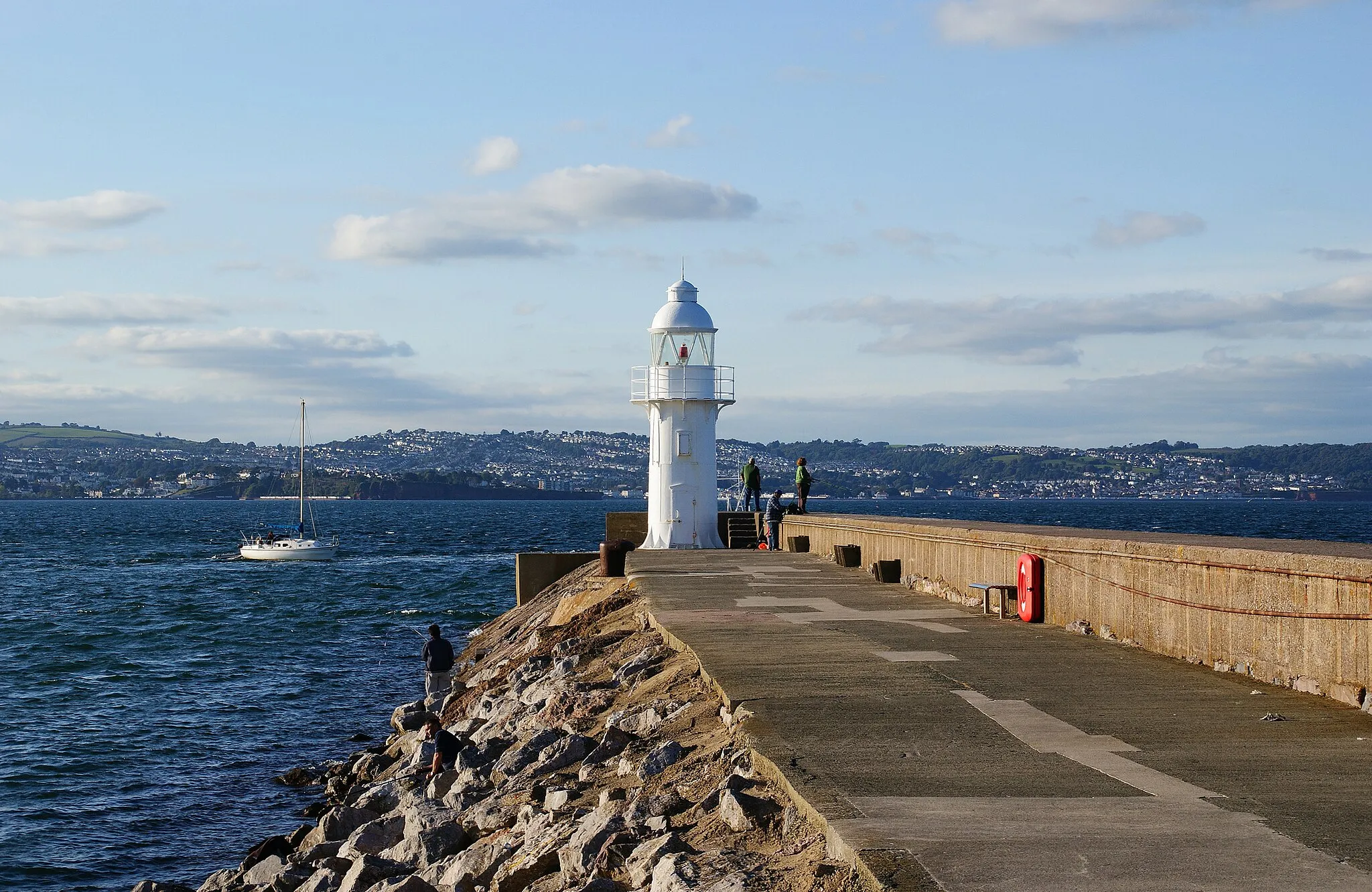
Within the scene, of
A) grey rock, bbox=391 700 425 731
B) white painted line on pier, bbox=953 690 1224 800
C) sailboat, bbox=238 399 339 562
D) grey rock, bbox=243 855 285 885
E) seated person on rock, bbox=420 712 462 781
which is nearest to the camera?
white painted line on pier, bbox=953 690 1224 800

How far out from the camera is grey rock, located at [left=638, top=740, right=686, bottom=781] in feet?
26.9

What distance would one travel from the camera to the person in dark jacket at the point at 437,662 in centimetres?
2002

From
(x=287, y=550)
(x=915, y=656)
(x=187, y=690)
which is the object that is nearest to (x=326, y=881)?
(x=915, y=656)

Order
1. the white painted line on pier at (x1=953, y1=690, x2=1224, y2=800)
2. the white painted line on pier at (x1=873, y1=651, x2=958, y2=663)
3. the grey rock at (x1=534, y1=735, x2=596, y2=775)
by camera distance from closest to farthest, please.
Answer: the white painted line on pier at (x1=953, y1=690, x2=1224, y2=800) < the grey rock at (x1=534, y1=735, x2=596, y2=775) < the white painted line on pier at (x1=873, y1=651, x2=958, y2=663)

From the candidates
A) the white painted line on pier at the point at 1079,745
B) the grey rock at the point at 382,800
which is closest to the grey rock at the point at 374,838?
the grey rock at the point at 382,800

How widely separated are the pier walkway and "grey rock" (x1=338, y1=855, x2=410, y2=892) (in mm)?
2421

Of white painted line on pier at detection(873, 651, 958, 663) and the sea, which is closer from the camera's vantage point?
white painted line on pier at detection(873, 651, 958, 663)

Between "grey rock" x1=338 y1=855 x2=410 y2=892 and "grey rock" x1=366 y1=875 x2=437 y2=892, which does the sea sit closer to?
"grey rock" x1=338 y1=855 x2=410 y2=892

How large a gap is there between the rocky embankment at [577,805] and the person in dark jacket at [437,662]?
3.28 metres

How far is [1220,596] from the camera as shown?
1041cm

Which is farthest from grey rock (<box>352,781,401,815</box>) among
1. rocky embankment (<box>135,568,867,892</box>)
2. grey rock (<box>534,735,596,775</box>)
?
grey rock (<box>534,735,596,775</box>)

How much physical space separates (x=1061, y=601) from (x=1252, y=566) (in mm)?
3975

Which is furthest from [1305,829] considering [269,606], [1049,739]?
[269,606]

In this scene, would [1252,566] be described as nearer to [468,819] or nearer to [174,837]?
[468,819]
